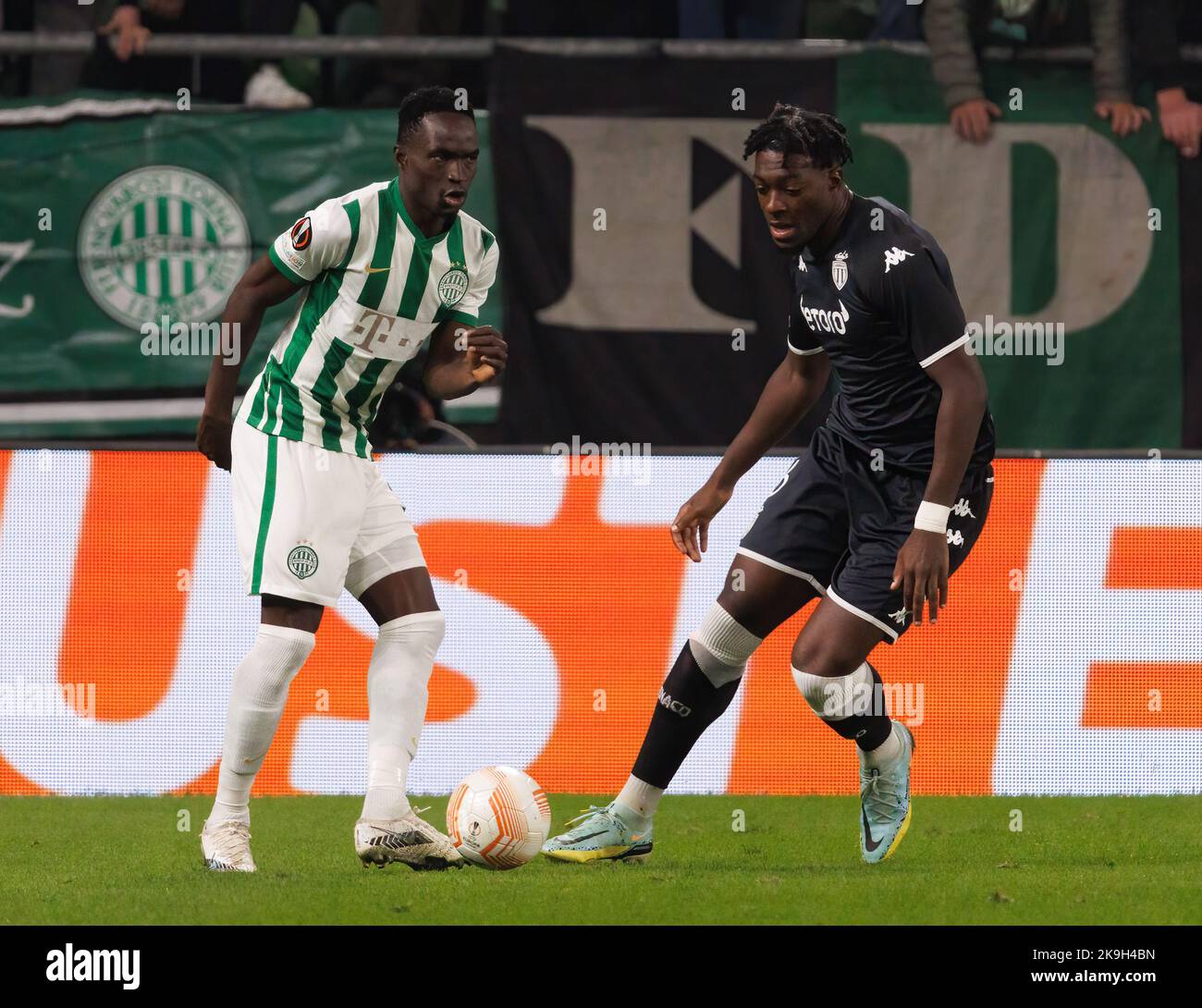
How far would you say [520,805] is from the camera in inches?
204

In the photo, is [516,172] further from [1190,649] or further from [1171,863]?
[1171,863]

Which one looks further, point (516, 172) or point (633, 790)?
point (516, 172)

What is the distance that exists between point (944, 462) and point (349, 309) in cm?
166

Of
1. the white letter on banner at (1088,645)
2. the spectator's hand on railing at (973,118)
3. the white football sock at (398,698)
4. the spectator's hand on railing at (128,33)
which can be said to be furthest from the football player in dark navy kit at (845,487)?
the spectator's hand on railing at (128,33)

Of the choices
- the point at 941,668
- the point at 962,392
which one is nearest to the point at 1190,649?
the point at 941,668

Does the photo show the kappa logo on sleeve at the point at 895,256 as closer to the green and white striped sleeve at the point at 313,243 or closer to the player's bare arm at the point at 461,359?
the player's bare arm at the point at 461,359

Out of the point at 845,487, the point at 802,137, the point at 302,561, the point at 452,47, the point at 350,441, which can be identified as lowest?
the point at 302,561

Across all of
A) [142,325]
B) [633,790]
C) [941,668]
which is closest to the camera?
[633,790]

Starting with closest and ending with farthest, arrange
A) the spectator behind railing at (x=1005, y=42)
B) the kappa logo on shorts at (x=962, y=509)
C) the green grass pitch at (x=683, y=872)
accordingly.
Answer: the green grass pitch at (x=683, y=872) → the kappa logo on shorts at (x=962, y=509) → the spectator behind railing at (x=1005, y=42)

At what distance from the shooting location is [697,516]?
5633 mm

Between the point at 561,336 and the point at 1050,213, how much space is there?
2.24m

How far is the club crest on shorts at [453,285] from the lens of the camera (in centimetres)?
538

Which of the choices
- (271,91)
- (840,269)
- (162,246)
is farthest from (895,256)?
(271,91)

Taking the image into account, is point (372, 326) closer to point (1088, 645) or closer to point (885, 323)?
point (885, 323)
